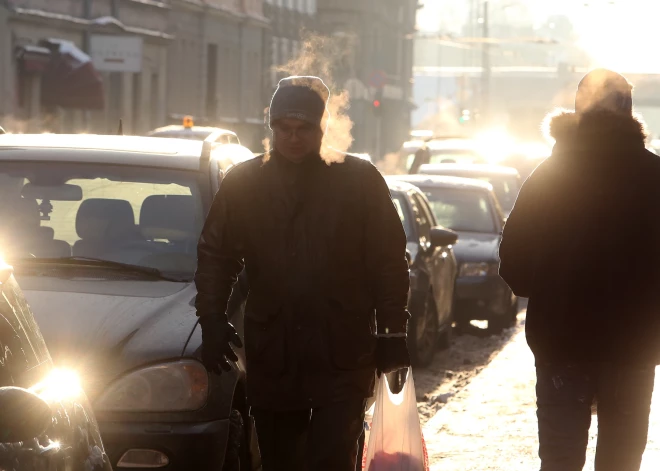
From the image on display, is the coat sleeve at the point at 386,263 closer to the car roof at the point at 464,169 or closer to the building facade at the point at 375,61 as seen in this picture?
the car roof at the point at 464,169

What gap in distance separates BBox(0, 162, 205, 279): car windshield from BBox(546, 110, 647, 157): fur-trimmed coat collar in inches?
85.9

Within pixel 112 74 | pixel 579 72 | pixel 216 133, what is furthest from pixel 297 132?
pixel 579 72

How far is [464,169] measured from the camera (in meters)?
23.6

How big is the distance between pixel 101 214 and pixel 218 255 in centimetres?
193

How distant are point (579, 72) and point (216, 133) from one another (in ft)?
448

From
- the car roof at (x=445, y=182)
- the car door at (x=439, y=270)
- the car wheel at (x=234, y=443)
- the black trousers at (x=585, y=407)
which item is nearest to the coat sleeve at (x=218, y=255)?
the car wheel at (x=234, y=443)

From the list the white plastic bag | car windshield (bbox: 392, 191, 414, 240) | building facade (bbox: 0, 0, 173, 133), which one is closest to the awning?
building facade (bbox: 0, 0, 173, 133)

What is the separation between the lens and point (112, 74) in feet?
157

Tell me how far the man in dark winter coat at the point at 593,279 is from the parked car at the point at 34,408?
73.4 inches

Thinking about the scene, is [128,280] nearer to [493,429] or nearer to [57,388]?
[57,388]

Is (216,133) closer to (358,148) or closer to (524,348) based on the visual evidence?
(524,348)

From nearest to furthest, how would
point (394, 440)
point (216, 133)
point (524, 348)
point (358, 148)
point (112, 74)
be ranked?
1. point (394, 440)
2. point (216, 133)
3. point (524, 348)
4. point (112, 74)
5. point (358, 148)

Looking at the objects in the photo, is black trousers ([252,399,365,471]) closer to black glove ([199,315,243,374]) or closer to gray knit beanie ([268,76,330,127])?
black glove ([199,315,243,374])

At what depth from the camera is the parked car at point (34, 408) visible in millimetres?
3486
